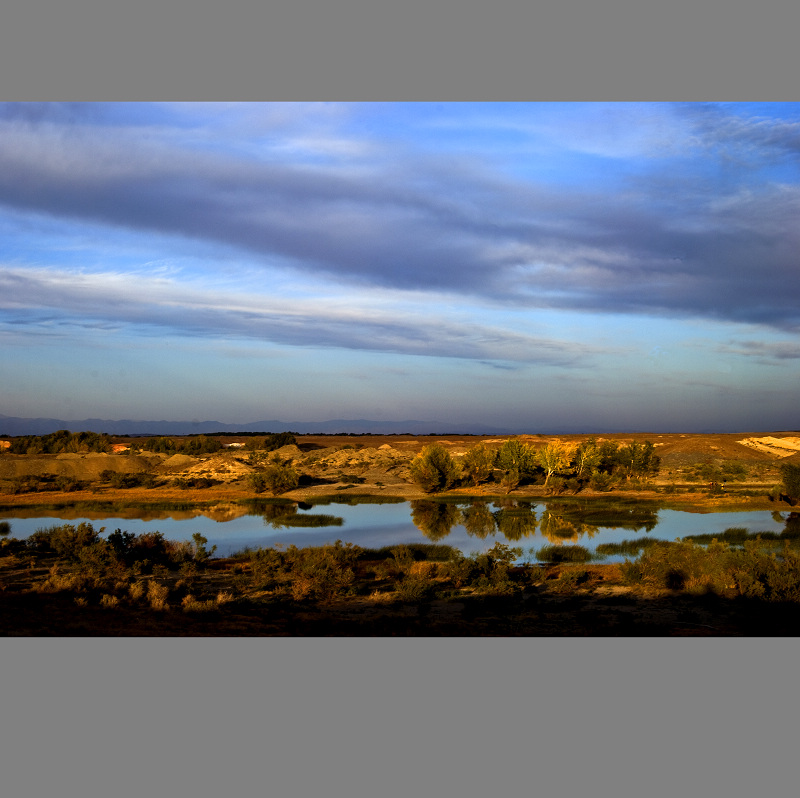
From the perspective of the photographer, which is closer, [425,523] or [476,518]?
[425,523]

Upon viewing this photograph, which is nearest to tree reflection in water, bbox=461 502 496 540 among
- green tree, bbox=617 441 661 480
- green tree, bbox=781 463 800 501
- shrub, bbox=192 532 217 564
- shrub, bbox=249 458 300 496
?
shrub, bbox=192 532 217 564

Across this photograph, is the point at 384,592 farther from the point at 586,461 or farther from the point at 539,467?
the point at 539,467

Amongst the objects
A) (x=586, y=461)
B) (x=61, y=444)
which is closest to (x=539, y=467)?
(x=586, y=461)

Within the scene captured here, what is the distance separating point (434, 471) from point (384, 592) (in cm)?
1917

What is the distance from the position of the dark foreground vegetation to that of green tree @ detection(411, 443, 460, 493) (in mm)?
15257

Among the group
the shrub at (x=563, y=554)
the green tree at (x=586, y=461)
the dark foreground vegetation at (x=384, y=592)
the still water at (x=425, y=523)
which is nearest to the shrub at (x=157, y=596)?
the dark foreground vegetation at (x=384, y=592)

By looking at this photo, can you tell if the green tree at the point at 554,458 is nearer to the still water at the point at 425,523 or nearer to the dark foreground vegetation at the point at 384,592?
the still water at the point at 425,523

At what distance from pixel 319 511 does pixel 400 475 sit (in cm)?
1305

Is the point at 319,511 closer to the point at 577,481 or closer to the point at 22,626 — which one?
the point at 577,481

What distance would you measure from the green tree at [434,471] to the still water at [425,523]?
3.58 m

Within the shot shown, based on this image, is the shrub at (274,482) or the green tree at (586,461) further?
the green tree at (586,461)

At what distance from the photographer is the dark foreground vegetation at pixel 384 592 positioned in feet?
35.4

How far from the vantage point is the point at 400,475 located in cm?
3966

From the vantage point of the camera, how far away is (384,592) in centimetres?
1328
